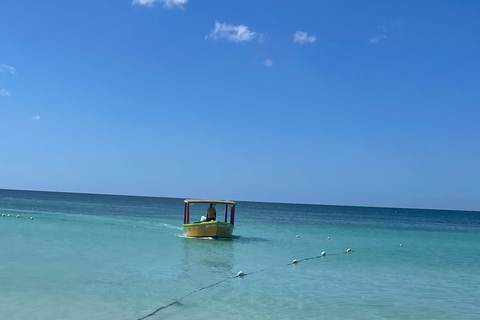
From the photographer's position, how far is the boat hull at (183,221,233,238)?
Answer: 28.4 m

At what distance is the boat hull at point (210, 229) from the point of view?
28422mm

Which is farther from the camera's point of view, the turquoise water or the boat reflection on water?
the boat reflection on water

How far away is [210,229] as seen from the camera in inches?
1123

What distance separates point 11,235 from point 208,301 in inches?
714

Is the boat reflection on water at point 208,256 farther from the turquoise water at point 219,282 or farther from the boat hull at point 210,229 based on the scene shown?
the boat hull at point 210,229

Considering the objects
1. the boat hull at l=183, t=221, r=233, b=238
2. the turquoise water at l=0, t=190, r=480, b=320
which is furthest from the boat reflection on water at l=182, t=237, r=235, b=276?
the boat hull at l=183, t=221, r=233, b=238

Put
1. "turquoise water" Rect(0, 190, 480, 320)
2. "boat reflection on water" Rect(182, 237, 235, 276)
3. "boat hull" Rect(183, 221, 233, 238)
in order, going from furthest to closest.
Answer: "boat hull" Rect(183, 221, 233, 238), "boat reflection on water" Rect(182, 237, 235, 276), "turquoise water" Rect(0, 190, 480, 320)

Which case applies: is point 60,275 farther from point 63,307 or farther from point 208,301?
point 208,301

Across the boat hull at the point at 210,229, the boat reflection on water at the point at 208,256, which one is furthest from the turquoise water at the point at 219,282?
the boat hull at the point at 210,229

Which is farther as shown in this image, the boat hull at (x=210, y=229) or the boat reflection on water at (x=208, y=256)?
the boat hull at (x=210, y=229)

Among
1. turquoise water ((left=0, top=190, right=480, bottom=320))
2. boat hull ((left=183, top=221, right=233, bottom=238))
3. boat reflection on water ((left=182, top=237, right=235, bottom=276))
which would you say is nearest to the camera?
turquoise water ((left=0, top=190, right=480, bottom=320))

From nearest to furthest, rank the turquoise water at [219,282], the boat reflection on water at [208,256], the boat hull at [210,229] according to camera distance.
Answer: the turquoise water at [219,282], the boat reflection on water at [208,256], the boat hull at [210,229]

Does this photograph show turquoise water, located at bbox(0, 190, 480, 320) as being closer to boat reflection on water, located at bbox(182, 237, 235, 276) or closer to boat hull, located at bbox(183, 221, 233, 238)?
boat reflection on water, located at bbox(182, 237, 235, 276)

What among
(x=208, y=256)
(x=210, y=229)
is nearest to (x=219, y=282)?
(x=208, y=256)
